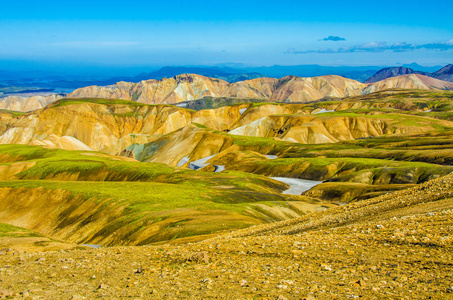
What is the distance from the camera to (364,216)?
28766 mm

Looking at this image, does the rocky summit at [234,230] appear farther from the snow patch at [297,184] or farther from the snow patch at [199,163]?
the snow patch at [199,163]

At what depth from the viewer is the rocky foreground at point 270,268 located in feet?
45.5

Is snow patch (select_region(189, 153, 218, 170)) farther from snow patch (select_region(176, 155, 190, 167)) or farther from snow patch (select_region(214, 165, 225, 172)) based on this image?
snow patch (select_region(214, 165, 225, 172))

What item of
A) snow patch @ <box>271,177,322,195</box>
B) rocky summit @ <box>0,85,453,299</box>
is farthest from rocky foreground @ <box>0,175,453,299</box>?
snow patch @ <box>271,177,322,195</box>

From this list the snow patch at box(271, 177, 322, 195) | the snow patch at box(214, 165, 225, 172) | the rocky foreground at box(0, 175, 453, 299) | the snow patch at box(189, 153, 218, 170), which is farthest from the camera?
the snow patch at box(189, 153, 218, 170)

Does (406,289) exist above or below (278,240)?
above

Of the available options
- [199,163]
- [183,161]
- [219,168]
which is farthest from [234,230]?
[183,161]

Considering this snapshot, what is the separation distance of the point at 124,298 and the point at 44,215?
56102 millimetres

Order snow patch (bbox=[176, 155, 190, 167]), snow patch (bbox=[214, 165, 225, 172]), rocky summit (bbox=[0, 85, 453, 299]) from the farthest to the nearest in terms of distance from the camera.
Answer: snow patch (bbox=[176, 155, 190, 167])
snow patch (bbox=[214, 165, 225, 172])
rocky summit (bbox=[0, 85, 453, 299])

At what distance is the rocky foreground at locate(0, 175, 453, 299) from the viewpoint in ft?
45.5

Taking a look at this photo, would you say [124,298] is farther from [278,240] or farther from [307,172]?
[307,172]

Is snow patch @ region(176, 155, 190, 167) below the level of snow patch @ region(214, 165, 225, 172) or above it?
below

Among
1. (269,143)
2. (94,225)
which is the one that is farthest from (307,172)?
(94,225)

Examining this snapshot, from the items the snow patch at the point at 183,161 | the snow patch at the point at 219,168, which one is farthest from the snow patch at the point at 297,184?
the snow patch at the point at 183,161
